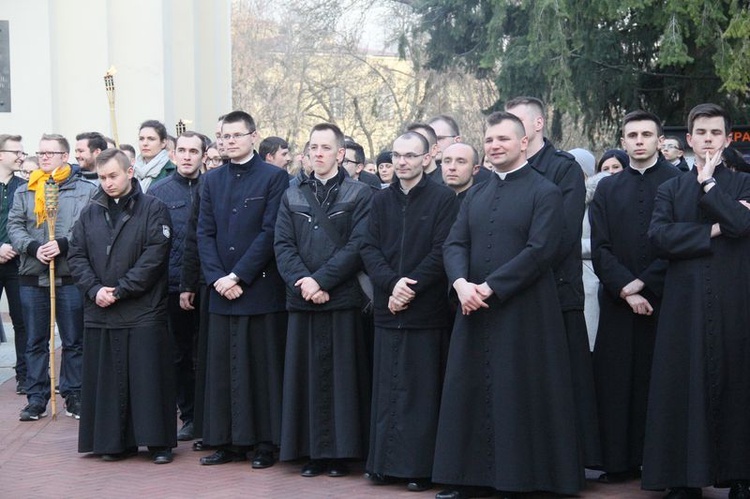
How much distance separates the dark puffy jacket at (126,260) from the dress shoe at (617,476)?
3.40 m

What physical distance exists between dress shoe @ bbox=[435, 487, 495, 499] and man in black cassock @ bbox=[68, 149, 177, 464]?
235 centimetres

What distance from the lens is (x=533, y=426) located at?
25.0 ft

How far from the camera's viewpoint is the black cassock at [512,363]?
7.58 metres

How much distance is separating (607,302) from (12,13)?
40.4 ft

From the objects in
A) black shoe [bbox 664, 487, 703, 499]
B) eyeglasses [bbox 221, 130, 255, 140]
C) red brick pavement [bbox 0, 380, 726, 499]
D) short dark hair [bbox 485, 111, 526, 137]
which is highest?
short dark hair [bbox 485, 111, 526, 137]

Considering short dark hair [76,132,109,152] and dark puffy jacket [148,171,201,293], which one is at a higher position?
short dark hair [76,132,109,152]

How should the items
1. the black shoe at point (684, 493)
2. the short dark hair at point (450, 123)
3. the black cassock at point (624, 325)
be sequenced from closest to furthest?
the black shoe at point (684, 493), the black cassock at point (624, 325), the short dark hair at point (450, 123)

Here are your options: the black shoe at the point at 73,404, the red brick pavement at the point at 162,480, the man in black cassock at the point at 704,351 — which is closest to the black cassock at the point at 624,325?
the red brick pavement at the point at 162,480

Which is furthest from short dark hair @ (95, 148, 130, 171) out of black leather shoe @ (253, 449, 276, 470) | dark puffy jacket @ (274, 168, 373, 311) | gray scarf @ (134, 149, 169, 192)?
black leather shoe @ (253, 449, 276, 470)

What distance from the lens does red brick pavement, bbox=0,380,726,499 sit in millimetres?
8109

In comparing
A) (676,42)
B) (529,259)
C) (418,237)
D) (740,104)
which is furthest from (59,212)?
(740,104)

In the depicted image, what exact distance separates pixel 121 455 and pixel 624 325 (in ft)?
12.5

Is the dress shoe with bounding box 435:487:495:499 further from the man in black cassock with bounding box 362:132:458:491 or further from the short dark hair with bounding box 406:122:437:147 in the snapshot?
the short dark hair with bounding box 406:122:437:147

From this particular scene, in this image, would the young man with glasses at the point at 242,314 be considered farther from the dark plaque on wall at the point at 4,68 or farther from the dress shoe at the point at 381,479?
the dark plaque on wall at the point at 4,68
